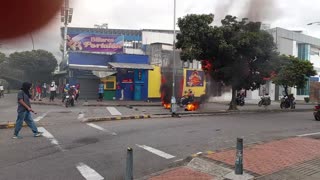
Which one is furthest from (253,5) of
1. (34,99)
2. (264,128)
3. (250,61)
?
(34,99)

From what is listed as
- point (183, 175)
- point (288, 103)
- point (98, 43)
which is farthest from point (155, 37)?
point (183, 175)

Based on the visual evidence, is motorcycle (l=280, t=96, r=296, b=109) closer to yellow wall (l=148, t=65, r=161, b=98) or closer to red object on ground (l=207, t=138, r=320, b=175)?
yellow wall (l=148, t=65, r=161, b=98)

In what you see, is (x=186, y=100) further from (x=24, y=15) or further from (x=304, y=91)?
(x=304, y=91)

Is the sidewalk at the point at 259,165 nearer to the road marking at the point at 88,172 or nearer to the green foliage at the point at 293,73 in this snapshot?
the road marking at the point at 88,172

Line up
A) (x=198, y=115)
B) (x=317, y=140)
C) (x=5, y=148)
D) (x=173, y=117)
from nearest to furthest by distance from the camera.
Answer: (x=5, y=148) < (x=317, y=140) < (x=173, y=117) < (x=198, y=115)

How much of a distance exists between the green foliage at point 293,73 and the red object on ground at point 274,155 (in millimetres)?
23569

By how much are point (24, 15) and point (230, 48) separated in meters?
20.2

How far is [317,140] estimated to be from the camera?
1267cm

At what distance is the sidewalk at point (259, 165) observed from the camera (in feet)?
26.3

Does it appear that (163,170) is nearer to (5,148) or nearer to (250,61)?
(5,148)

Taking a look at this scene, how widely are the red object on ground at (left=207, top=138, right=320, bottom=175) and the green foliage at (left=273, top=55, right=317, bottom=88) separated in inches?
928

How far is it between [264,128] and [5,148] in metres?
10.1

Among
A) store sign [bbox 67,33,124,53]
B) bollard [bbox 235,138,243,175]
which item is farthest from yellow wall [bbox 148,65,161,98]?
bollard [bbox 235,138,243,175]

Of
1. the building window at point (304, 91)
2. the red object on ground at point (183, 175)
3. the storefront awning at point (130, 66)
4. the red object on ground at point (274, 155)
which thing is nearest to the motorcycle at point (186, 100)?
the storefront awning at point (130, 66)
